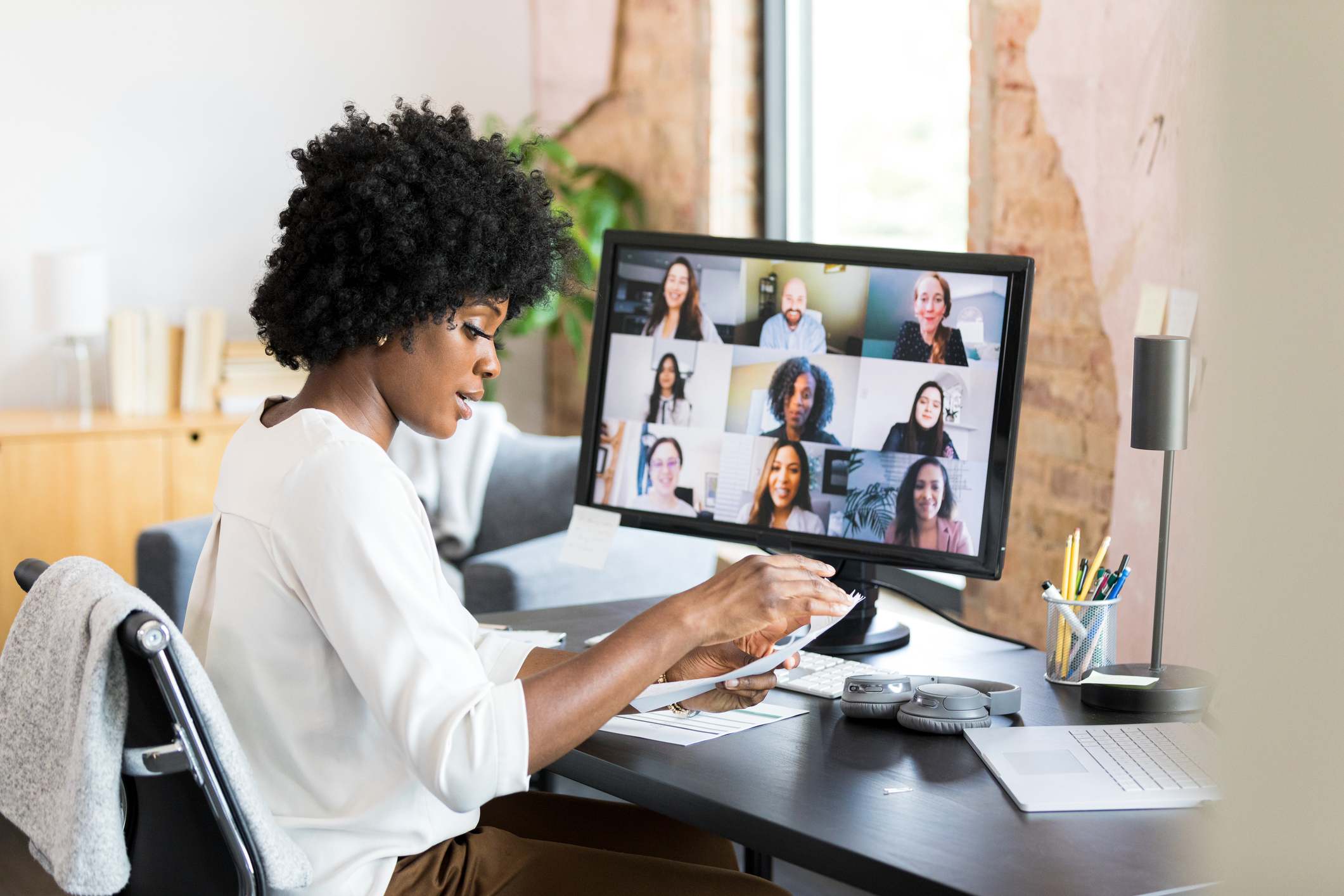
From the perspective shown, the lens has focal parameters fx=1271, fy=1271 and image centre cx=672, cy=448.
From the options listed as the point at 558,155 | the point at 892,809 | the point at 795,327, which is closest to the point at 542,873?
the point at 892,809

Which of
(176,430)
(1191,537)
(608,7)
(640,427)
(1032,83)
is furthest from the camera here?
(608,7)

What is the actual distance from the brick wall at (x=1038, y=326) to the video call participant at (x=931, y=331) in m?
1.10

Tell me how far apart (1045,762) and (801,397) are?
646mm

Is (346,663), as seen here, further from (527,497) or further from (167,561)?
(527,497)

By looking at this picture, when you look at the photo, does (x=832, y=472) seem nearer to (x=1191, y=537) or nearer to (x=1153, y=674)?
(x=1153, y=674)

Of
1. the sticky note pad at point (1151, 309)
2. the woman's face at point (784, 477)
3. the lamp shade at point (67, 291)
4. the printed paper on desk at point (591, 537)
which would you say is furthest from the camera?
the lamp shade at point (67, 291)

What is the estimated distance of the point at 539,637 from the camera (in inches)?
68.4

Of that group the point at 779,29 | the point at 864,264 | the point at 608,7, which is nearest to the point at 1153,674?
the point at 864,264

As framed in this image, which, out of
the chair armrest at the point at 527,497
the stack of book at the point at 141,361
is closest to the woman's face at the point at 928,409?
the chair armrest at the point at 527,497

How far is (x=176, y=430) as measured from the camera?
3715 mm

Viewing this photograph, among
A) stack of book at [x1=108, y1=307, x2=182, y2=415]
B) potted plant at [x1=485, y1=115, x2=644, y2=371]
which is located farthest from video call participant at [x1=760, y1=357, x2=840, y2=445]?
stack of book at [x1=108, y1=307, x2=182, y2=415]

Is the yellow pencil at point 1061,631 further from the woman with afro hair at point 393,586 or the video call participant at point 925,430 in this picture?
the woman with afro hair at point 393,586

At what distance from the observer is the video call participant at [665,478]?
72.4 inches

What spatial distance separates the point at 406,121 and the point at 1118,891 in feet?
3.22
